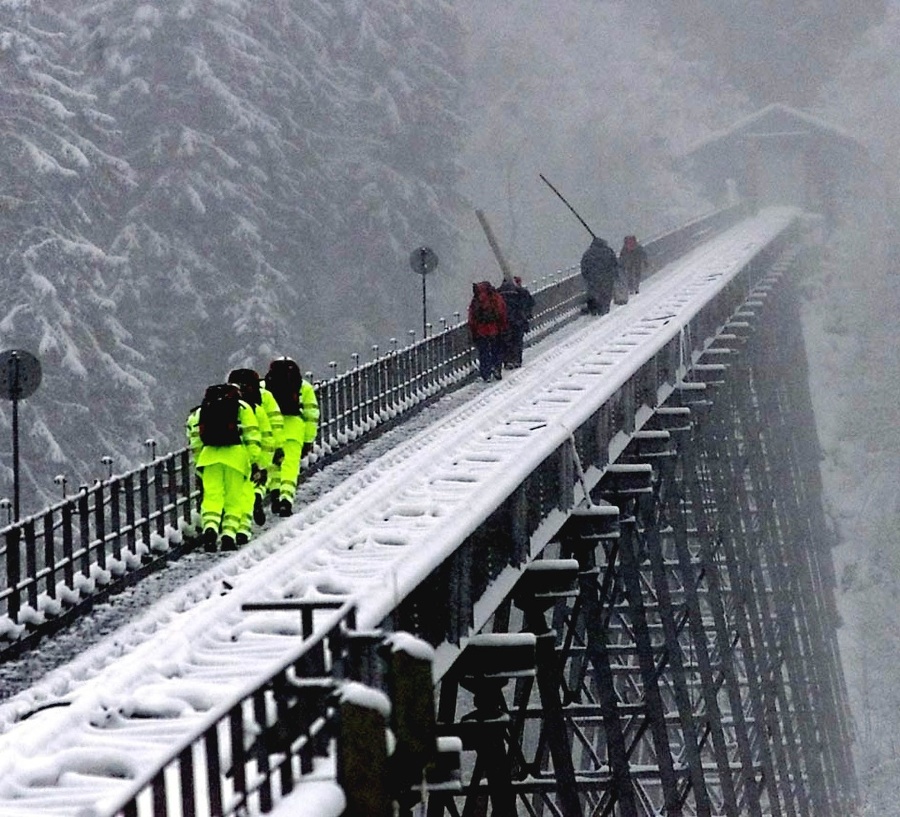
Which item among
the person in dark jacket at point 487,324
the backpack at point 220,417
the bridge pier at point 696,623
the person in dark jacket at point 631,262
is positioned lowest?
the bridge pier at point 696,623

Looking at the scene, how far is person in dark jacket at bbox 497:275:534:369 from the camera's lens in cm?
→ 2552

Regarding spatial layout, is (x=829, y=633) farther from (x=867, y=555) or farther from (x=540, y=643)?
(x=540, y=643)

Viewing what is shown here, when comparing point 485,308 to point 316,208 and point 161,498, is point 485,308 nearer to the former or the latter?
point 161,498

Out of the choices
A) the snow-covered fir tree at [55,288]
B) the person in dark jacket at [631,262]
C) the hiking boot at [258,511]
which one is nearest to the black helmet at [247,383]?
the hiking boot at [258,511]

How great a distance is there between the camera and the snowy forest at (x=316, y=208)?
34969 millimetres

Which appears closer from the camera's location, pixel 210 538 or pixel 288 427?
pixel 210 538

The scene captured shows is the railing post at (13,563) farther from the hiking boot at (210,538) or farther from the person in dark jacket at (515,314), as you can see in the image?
the person in dark jacket at (515,314)

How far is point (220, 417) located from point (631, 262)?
2677 centimetres

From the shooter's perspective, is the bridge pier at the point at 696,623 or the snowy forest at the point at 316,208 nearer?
the bridge pier at the point at 696,623

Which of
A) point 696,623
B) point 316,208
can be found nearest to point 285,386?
point 696,623

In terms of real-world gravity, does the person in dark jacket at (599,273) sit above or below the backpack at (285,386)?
above

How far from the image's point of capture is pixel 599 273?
34.3 metres

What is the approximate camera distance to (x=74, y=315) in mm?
34688

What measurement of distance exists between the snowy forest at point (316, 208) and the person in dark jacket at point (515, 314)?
853 centimetres
